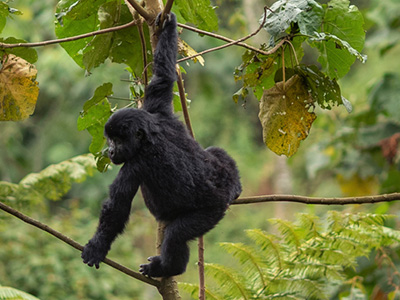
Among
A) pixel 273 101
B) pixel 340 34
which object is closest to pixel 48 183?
pixel 273 101

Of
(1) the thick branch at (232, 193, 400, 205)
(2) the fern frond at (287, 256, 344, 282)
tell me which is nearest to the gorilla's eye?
(1) the thick branch at (232, 193, 400, 205)

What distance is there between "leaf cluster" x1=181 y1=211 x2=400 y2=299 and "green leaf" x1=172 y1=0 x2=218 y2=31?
1.25 m

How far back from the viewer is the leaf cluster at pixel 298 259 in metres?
3.22

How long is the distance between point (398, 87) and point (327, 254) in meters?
2.88

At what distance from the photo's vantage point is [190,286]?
3102 mm

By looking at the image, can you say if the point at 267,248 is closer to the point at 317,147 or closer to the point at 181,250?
the point at 181,250

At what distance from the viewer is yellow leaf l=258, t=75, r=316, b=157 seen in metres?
2.59

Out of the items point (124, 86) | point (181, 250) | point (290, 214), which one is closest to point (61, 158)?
point (124, 86)

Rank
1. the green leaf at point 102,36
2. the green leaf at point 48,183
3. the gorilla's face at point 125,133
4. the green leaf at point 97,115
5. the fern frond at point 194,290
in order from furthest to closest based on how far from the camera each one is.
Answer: the green leaf at point 48,183 < the fern frond at point 194,290 < the green leaf at point 97,115 < the green leaf at point 102,36 < the gorilla's face at point 125,133

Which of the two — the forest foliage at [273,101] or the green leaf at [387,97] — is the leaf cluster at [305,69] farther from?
the green leaf at [387,97]

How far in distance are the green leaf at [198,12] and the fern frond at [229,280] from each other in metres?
1.42

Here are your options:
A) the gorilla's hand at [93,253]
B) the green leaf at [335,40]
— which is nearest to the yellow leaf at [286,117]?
the green leaf at [335,40]

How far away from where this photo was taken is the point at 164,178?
8.20 feet

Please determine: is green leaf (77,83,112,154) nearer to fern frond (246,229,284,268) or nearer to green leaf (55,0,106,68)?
green leaf (55,0,106,68)
